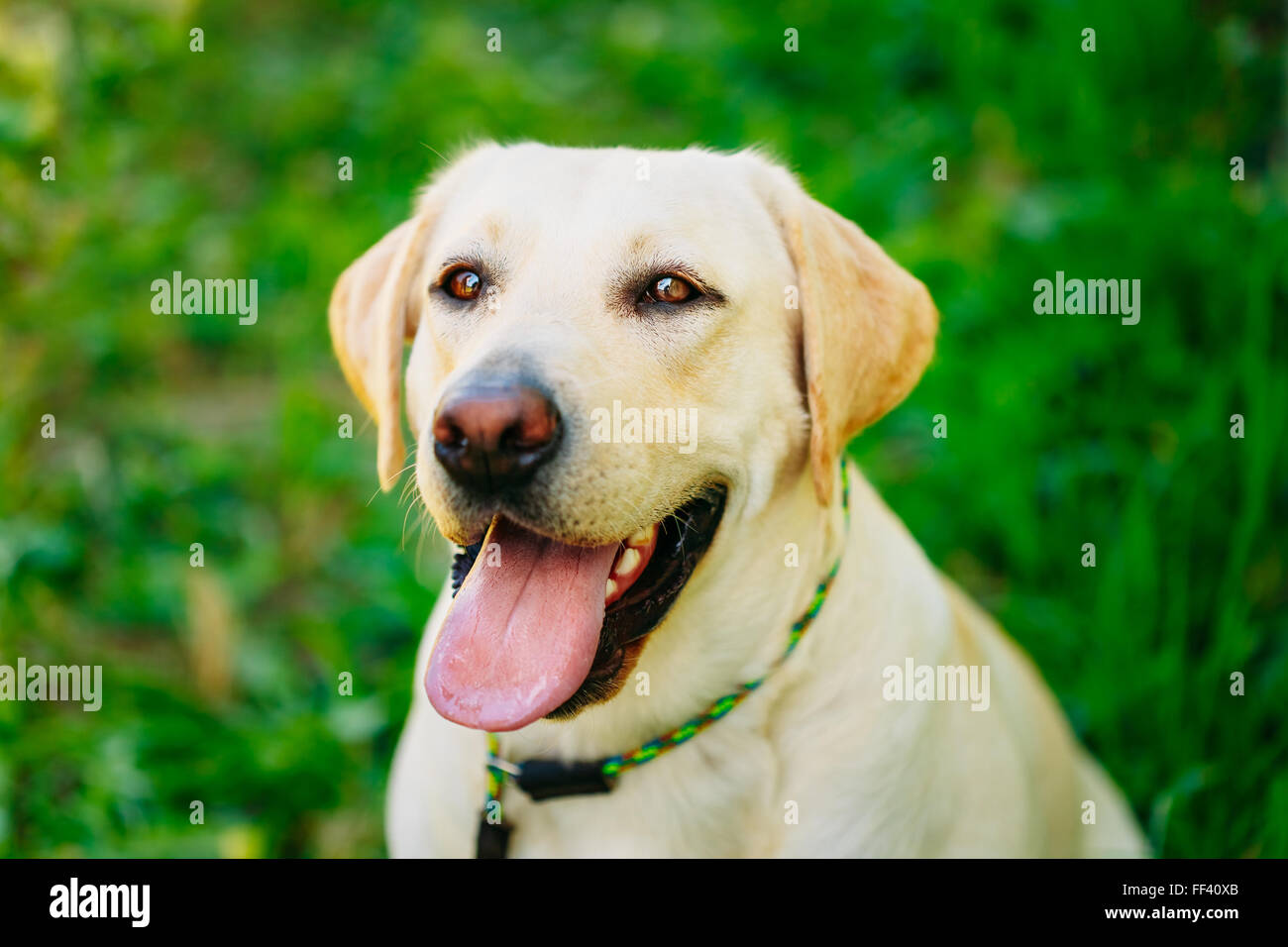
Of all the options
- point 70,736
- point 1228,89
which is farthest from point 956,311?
point 70,736

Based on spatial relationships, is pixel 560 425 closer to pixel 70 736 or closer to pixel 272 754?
pixel 272 754

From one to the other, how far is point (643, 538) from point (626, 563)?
0.06 meters

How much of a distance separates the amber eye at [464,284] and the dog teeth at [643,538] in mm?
638

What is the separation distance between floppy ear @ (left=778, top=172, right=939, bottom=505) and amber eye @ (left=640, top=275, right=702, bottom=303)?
26 centimetres

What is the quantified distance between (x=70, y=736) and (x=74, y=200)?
226 cm

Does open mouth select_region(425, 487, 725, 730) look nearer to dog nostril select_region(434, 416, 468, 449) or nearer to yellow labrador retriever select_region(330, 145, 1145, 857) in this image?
yellow labrador retriever select_region(330, 145, 1145, 857)

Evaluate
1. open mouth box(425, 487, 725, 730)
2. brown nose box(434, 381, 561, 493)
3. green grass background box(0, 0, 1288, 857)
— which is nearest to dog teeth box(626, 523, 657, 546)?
open mouth box(425, 487, 725, 730)

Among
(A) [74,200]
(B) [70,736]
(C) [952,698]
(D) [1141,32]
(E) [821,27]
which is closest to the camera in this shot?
(C) [952,698]

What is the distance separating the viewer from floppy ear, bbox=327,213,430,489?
235 centimetres

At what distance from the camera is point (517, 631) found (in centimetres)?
196

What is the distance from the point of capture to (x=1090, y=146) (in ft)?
15.8

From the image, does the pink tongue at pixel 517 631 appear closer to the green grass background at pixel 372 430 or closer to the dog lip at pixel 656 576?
the dog lip at pixel 656 576

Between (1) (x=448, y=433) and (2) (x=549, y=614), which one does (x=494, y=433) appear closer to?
(1) (x=448, y=433)

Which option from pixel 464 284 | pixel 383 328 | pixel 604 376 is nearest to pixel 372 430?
pixel 383 328
